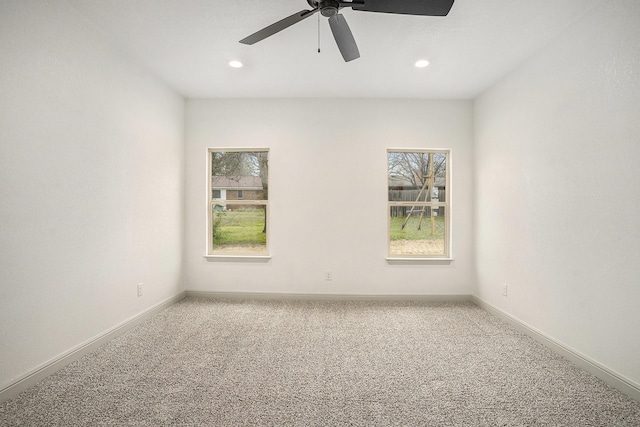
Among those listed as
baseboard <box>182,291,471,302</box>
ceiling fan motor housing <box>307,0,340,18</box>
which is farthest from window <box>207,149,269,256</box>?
ceiling fan motor housing <box>307,0,340,18</box>

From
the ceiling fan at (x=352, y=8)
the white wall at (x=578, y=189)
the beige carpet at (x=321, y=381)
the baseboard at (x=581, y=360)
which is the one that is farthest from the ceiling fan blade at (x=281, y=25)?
the baseboard at (x=581, y=360)

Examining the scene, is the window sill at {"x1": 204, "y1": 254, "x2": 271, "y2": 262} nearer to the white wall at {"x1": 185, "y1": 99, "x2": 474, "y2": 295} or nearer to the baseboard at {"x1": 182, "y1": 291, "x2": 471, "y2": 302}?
the white wall at {"x1": 185, "y1": 99, "x2": 474, "y2": 295}

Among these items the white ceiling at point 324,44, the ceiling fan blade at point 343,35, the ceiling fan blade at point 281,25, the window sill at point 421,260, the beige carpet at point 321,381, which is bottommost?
the beige carpet at point 321,381

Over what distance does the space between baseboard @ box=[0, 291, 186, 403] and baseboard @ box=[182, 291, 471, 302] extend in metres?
0.79

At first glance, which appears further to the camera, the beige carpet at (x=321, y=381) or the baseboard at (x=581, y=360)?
the baseboard at (x=581, y=360)

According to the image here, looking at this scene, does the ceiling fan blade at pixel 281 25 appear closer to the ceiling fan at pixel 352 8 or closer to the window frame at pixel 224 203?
Answer: the ceiling fan at pixel 352 8

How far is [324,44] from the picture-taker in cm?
275

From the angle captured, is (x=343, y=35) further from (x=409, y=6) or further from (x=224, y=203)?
(x=224, y=203)

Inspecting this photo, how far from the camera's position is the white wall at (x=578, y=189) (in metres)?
1.98

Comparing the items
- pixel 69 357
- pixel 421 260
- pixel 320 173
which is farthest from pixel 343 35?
pixel 69 357

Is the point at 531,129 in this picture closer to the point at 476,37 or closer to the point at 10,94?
the point at 476,37

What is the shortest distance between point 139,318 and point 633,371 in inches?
163

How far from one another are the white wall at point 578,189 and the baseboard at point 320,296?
71cm

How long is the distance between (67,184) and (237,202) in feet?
6.74
